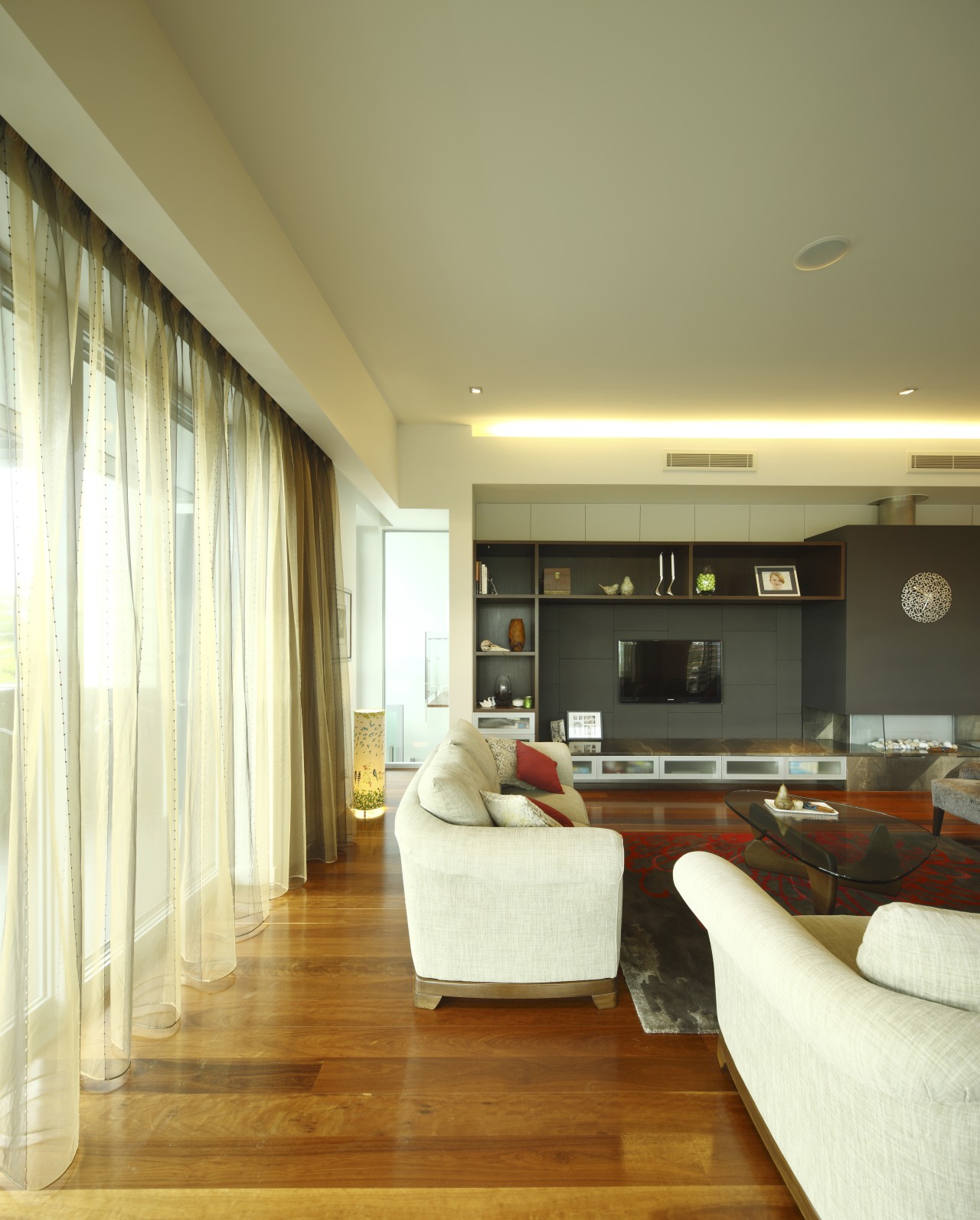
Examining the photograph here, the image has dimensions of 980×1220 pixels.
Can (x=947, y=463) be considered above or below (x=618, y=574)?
above

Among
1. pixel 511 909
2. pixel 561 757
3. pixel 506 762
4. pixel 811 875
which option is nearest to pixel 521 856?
pixel 511 909

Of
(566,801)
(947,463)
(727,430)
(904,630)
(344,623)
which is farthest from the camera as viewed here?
(904,630)

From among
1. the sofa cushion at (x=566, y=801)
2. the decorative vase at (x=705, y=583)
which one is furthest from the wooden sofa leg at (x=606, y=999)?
the decorative vase at (x=705, y=583)

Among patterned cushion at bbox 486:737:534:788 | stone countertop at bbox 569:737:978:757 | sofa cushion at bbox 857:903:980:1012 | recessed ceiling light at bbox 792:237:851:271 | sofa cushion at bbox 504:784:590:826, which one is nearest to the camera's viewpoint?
sofa cushion at bbox 857:903:980:1012

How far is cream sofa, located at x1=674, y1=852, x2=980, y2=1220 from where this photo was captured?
1.12 metres

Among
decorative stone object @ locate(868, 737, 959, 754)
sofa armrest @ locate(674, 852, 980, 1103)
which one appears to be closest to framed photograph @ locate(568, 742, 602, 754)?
decorative stone object @ locate(868, 737, 959, 754)

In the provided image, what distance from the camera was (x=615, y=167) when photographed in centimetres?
229

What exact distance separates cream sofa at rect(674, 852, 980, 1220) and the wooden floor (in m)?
0.28

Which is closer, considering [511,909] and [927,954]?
[927,954]

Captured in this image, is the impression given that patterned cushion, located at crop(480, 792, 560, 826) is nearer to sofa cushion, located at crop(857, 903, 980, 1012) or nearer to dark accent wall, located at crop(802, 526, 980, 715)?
sofa cushion, located at crop(857, 903, 980, 1012)

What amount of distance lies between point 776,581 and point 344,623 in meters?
3.71

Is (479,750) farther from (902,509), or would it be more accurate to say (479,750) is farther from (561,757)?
(902,509)

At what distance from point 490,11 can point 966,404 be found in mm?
4518

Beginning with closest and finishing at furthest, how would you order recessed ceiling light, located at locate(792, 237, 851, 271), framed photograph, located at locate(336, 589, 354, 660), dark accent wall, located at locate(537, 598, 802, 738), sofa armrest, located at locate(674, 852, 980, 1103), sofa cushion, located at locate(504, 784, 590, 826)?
sofa armrest, located at locate(674, 852, 980, 1103) < recessed ceiling light, located at locate(792, 237, 851, 271) < sofa cushion, located at locate(504, 784, 590, 826) < framed photograph, located at locate(336, 589, 354, 660) < dark accent wall, located at locate(537, 598, 802, 738)
